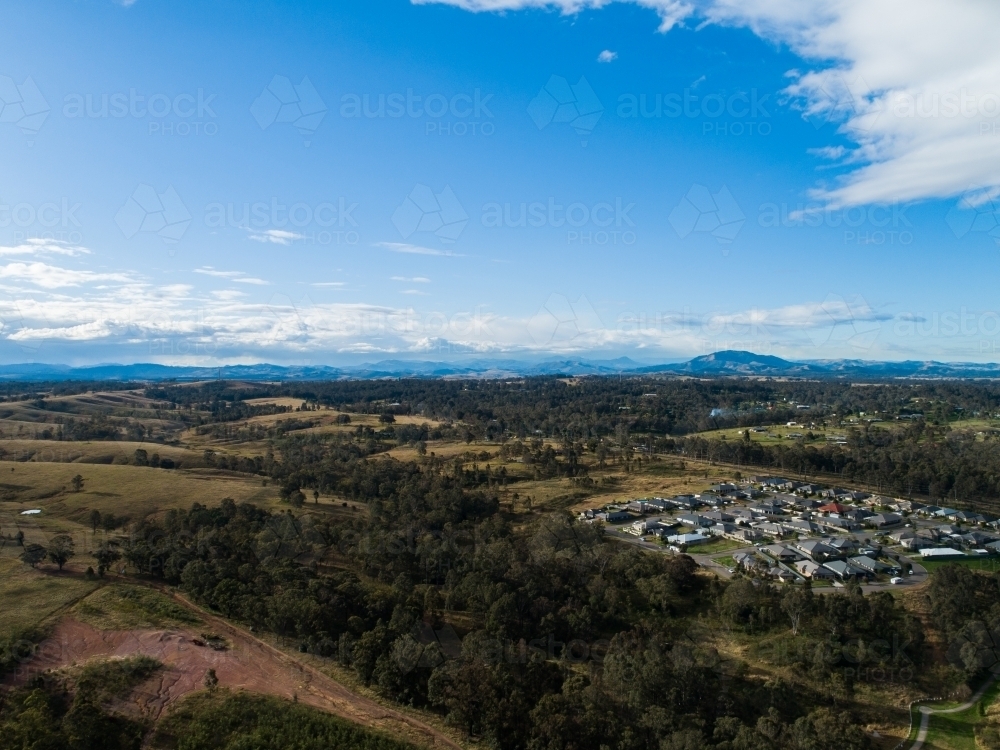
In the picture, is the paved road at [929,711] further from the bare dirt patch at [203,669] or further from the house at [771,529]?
the house at [771,529]

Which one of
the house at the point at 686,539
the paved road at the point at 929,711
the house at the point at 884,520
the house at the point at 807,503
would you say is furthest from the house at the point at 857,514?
the paved road at the point at 929,711

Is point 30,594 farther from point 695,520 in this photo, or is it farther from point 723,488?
point 723,488

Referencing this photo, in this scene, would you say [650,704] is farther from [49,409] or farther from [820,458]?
[49,409]

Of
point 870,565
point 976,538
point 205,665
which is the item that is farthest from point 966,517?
point 205,665

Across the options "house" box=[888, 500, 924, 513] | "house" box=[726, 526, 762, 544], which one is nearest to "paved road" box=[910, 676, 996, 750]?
"house" box=[726, 526, 762, 544]

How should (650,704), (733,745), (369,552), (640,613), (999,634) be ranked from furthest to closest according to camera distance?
1. (369,552)
2. (640,613)
3. (999,634)
4. (650,704)
5. (733,745)

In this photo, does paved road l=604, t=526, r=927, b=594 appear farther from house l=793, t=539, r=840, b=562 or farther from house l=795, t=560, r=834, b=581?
house l=793, t=539, r=840, b=562

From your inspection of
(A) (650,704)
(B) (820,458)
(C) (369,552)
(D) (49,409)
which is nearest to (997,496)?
(B) (820,458)
